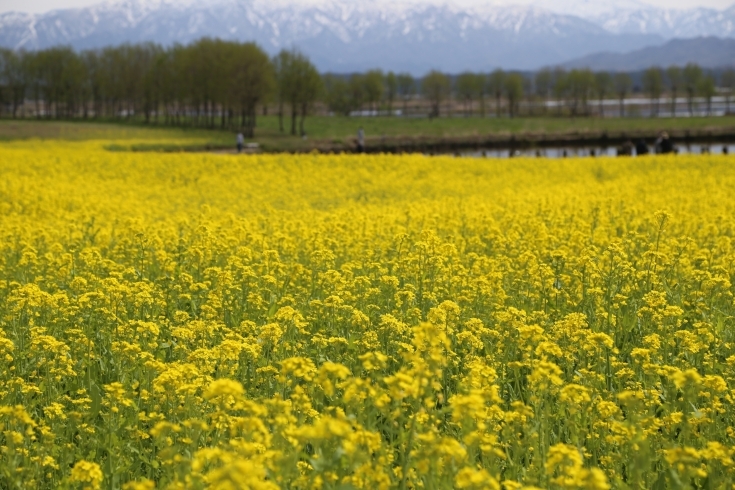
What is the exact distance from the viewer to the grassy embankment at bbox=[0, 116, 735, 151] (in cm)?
5306

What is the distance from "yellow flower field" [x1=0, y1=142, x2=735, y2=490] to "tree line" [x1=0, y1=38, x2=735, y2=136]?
199 ft

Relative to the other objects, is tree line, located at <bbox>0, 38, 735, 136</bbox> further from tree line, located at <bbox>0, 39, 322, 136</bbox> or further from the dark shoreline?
the dark shoreline

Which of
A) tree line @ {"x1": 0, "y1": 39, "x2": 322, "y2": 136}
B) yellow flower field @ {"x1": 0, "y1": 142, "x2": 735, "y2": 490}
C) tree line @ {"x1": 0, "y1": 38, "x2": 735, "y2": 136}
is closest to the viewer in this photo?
yellow flower field @ {"x1": 0, "y1": 142, "x2": 735, "y2": 490}

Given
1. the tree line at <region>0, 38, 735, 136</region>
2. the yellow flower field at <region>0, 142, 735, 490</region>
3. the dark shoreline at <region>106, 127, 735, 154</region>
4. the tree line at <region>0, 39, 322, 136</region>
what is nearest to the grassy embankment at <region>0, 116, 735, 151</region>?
the dark shoreline at <region>106, 127, 735, 154</region>

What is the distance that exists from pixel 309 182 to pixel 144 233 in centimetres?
1570

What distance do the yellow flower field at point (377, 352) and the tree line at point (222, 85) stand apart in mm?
60543

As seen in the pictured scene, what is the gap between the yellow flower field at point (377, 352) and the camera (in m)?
4.26

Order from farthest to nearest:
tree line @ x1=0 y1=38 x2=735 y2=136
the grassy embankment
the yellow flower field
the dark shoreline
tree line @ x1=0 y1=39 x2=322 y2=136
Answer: tree line @ x1=0 y1=38 x2=735 y2=136 → tree line @ x1=0 y1=39 x2=322 y2=136 → the dark shoreline → the grassy embankment → the yellow flower field

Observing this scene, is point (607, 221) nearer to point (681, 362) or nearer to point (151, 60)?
point (681, 362)

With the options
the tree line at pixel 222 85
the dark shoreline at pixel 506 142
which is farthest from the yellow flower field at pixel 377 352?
the tree line at pixel 222 85

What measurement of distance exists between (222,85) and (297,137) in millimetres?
8844

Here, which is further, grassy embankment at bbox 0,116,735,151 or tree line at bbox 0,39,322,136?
tree line at bbox 0,39,322,136

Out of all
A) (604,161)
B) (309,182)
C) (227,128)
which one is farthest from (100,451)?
(227,128)

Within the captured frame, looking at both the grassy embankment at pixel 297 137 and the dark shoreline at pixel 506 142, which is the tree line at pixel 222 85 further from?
the dark shoreline at pixel 506 142
